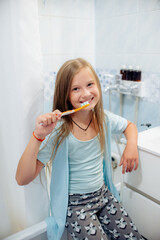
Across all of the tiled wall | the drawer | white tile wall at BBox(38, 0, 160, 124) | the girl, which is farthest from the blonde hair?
the tiled wall

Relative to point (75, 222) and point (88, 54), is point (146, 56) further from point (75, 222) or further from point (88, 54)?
point (75, 222)

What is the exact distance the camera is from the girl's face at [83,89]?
3.19 feet

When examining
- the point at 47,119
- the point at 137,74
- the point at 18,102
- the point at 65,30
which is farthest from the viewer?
the point at 65,30

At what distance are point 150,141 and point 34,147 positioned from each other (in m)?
0.63

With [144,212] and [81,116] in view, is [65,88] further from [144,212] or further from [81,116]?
[144,212]

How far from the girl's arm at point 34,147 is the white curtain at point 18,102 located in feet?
0.44

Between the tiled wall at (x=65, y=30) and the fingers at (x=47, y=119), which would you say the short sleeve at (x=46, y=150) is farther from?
the tiled wall at (x=65, y=30)

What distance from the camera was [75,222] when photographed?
3.27 ft

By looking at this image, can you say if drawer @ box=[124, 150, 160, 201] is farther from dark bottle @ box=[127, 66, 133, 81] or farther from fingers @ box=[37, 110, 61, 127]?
dark bottle @ box=[127, 66, 133, 81]

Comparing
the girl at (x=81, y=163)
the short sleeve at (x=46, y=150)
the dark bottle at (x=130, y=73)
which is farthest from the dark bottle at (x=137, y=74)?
the short sleeve at (x=46, y=150)

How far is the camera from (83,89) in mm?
982

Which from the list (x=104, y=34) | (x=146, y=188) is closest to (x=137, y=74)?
(x=104, y=34)

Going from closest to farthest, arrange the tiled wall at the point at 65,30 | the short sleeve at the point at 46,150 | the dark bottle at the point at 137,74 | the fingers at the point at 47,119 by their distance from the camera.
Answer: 1. the fingers at the point at 47,119
2. the short sleeve at the point at 46,150
3. the dark bottle at the point at 137,74
4. the tiled wall at the point at 65,30

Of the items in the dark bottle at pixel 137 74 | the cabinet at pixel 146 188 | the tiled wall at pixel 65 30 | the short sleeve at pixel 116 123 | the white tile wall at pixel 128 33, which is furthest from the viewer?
the tiled wall at pixel 65 30
